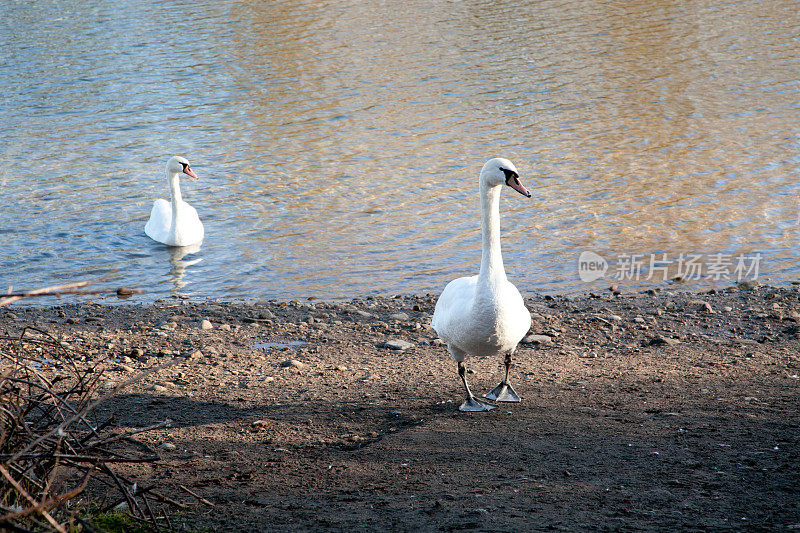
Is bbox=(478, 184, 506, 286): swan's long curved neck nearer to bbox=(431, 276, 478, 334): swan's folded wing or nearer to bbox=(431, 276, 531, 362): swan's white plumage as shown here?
bbox=(431, 276, 531, 362): swan's white plumage

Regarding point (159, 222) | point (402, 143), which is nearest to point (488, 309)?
point (159, 222)

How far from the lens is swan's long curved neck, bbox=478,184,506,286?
17.7ft

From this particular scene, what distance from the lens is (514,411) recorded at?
18.5 ft

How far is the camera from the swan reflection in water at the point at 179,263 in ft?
32.0

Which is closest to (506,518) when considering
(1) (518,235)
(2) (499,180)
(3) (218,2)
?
(2) (499,180)

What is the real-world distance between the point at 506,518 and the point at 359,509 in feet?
2.51

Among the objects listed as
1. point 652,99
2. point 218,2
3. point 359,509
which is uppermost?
point 218,2

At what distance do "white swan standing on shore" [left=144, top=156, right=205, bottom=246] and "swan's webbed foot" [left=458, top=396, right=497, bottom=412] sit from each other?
257 inches

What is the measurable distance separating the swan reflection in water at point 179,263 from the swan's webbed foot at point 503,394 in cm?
486

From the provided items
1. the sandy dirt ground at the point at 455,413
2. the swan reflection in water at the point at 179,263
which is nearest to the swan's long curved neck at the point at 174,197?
the swan reflection in water at the point at 179,263

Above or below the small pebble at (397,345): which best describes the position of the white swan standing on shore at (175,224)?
above

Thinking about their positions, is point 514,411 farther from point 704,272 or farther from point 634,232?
point 634,232

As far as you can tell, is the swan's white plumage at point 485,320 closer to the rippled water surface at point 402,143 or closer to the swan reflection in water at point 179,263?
the rippled water surface at point 402,143

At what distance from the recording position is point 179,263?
35.0ft
